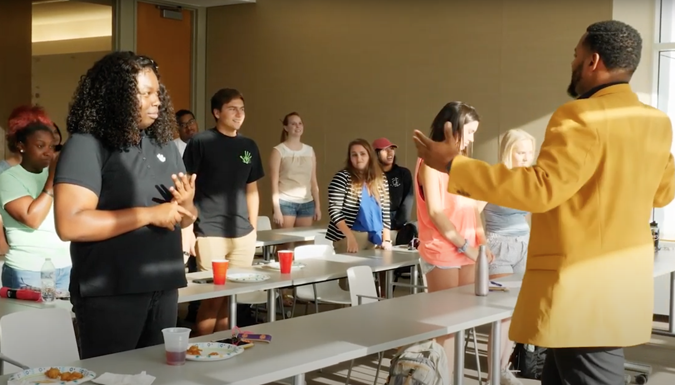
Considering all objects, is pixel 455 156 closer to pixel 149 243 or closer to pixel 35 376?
pixel 149 243

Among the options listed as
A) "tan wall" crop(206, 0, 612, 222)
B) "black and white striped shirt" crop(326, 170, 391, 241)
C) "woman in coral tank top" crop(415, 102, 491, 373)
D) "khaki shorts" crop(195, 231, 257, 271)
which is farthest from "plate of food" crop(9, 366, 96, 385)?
"tan wall" crop(206, 0, 612, 222)

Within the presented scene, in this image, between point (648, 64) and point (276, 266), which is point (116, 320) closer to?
point (276, 266)

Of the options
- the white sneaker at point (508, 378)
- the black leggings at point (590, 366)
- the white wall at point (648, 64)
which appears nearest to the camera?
the black leggings at point (590, 366)

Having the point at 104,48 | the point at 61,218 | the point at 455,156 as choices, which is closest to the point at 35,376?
the point at 61,218

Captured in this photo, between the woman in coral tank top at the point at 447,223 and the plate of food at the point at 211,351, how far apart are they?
5.18ft

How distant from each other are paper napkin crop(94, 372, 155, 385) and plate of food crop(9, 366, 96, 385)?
0.13 feet

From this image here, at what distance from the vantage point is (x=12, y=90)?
940 cm

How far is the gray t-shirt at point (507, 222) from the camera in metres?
4.71

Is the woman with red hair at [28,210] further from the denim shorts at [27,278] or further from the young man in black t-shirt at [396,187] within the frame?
the young man in black t-shirt at [396,187]

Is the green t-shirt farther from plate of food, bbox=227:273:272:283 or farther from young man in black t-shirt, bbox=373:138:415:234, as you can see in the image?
young man in black t-shirt, bbox=373:138:415:234

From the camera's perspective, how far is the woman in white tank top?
284 inches

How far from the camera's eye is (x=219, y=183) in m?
5.09

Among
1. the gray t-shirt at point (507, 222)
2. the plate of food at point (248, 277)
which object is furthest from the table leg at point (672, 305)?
the plate of food at point (248, 277)

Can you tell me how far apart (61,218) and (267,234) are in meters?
4.06
